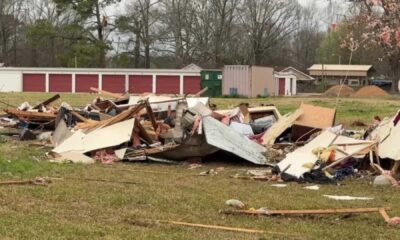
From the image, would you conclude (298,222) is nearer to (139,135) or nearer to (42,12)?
(139,135)

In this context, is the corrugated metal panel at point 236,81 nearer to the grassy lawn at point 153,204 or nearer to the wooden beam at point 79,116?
the wooden beam at point 79,116

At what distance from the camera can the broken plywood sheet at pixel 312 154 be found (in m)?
10.8

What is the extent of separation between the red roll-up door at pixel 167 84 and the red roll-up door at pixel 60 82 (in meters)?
8.71

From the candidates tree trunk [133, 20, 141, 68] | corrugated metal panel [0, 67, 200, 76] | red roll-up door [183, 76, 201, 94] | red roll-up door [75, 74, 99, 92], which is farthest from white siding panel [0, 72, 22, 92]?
tree trunk [133, 20, 141, 68]

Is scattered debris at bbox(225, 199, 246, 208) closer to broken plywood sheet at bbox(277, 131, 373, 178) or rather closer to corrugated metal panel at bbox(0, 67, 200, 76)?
broken plywood sheet at bbox(277, 131, 373, 178)

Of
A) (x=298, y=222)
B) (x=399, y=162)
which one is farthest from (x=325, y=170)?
(x=298, y=222)

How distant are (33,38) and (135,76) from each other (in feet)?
57.7

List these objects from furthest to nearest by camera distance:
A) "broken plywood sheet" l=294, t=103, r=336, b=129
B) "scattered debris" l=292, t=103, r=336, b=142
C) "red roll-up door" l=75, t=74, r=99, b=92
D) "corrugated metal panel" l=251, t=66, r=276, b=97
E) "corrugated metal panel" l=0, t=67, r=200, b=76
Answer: "red roll-up door" l=75, t=74, r=99, b=92
"corrugated metal panel" l=0, t=67, r=200, b=76
"corrugated metal panel" l=251, t=66, r=276, b=97
"broken plywood sheet" l=294, t=103, r=336, b=129
"scattered debris" l=292, t=103, r=336, b=142

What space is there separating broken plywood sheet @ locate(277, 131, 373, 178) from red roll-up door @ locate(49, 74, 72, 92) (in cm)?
5188

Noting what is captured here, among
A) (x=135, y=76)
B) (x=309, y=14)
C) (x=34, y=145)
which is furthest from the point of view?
(x=309, y=14)

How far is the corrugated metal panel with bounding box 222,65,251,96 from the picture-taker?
49625 millimetres

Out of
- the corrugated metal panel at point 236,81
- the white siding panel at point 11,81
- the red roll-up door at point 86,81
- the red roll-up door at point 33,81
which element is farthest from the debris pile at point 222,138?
the white siding panel at point 11,81

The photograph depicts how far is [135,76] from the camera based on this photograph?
61031 mm

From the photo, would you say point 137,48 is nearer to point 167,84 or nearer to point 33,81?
point 33,81
